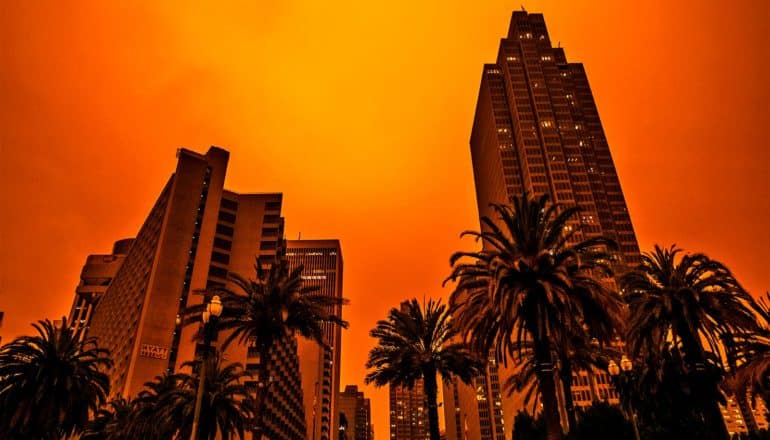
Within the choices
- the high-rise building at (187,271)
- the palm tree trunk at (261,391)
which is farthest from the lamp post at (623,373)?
the high-rise building at (187,271)

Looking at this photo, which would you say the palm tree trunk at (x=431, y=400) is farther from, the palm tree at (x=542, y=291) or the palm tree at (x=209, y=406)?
the palm tree at (x=209, y=406)

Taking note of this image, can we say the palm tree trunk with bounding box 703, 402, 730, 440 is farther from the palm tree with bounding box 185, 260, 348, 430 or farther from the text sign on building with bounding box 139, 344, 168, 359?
the text sign on building with bounding box 139, 344, 168, 359

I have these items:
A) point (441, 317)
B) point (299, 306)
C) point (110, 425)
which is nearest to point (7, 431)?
point (299, 306)

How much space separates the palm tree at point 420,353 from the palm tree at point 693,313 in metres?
13.0

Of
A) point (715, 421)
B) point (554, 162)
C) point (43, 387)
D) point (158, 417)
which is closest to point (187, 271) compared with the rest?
point (158, 417)

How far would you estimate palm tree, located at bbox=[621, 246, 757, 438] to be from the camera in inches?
1045

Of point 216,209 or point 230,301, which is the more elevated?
point 216,209

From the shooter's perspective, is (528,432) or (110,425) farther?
(110,425)

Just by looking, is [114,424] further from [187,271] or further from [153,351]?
[187,271]

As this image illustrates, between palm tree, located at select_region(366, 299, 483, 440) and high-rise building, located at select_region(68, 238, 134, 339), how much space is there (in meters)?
173

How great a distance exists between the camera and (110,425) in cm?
5166

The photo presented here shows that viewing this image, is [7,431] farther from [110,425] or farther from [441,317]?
[441,317]

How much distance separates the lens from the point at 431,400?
123 feet

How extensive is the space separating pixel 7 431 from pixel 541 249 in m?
33.4
